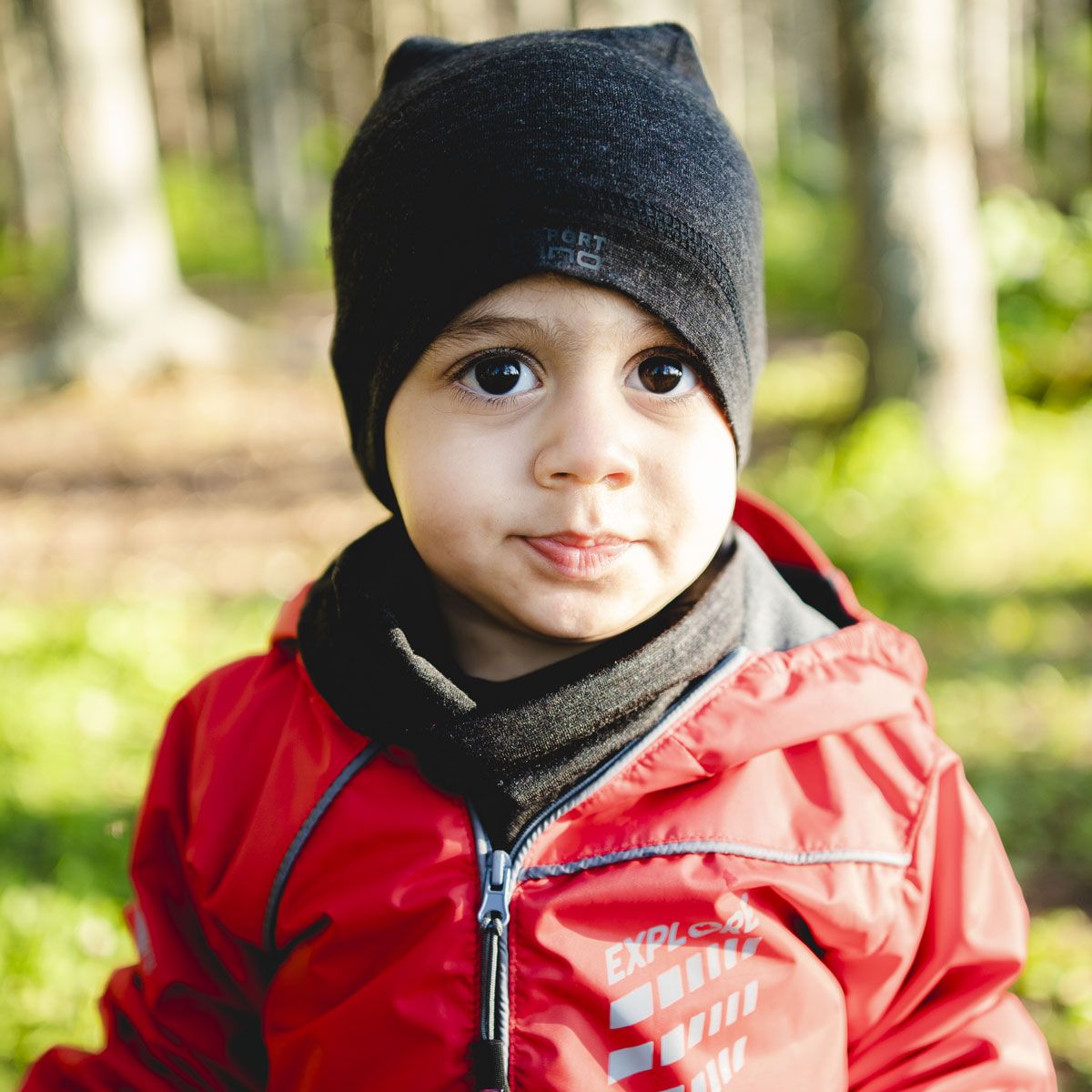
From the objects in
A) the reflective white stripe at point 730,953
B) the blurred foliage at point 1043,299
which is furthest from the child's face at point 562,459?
the blurred foliage at point 1043,299

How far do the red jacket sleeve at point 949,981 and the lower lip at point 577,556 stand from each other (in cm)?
57

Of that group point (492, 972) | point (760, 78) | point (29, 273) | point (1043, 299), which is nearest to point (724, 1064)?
point (492, 972)

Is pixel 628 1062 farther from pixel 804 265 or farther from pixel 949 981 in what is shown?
pixel 804 265

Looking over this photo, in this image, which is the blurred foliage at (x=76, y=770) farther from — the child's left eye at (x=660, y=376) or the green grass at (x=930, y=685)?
the child's left eye at (x=660, y=376)

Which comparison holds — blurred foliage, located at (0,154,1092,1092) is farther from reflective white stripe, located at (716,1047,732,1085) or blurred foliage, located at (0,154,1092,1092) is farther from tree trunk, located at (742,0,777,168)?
tree trunk, located at (742,0,777,168)

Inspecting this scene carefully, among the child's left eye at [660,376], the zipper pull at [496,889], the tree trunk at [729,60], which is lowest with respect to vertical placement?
the zipper pull at [496,889]

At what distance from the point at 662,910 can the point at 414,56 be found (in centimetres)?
133

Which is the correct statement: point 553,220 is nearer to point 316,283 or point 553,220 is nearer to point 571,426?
point 571,426

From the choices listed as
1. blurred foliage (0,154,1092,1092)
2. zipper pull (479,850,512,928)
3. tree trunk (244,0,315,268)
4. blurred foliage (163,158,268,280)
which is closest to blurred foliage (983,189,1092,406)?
blurred foliage (0,154,1092,1092)

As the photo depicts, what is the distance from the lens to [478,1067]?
1497 mm

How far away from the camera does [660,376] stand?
1540 millimetres

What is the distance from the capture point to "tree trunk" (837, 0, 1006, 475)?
595 centimetres

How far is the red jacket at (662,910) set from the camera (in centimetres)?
152

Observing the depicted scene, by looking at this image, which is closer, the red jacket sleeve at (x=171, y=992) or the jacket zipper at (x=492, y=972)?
the jacket zipper at (x=492, y=972)
